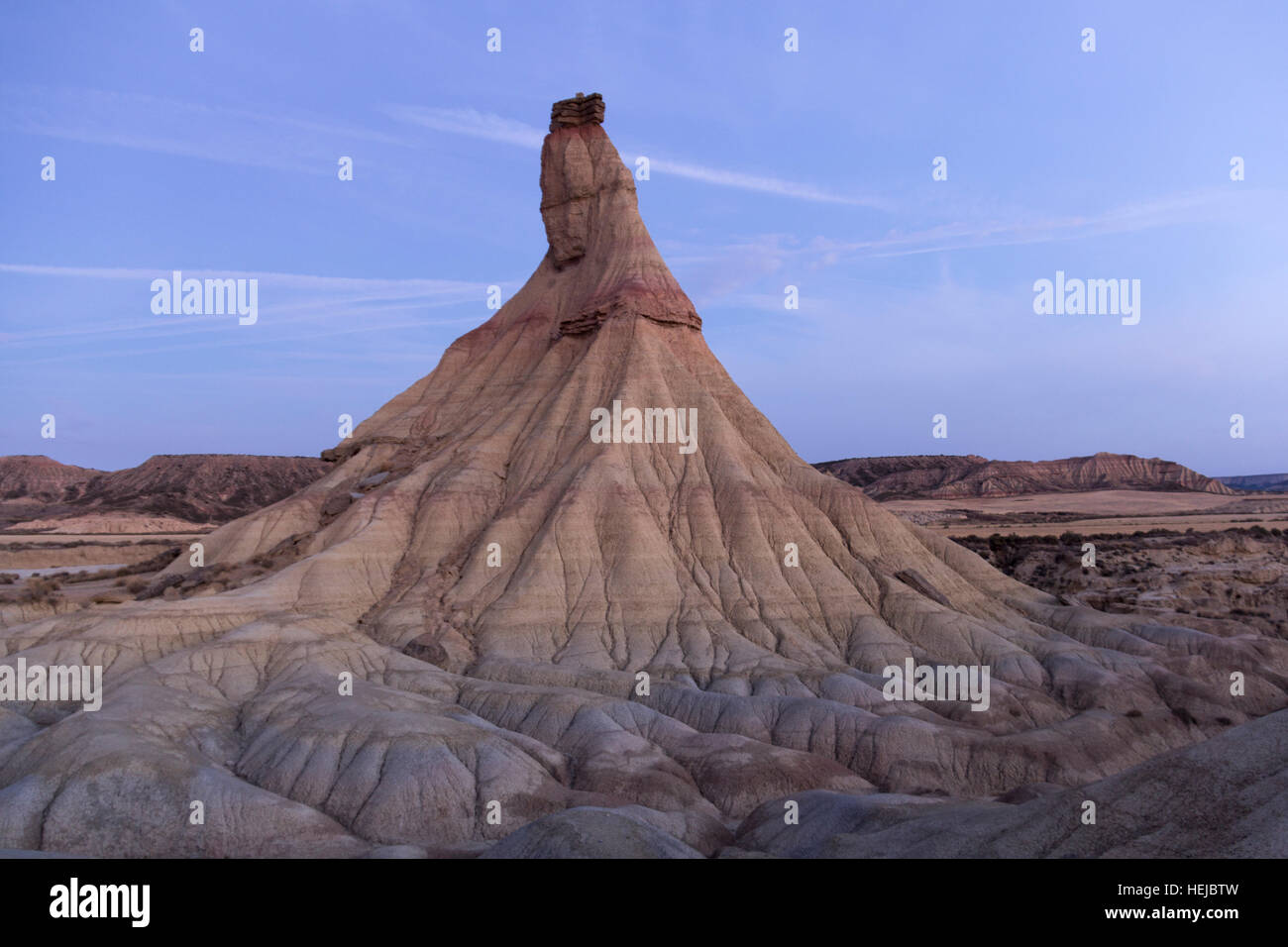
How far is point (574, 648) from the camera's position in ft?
132

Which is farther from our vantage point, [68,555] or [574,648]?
[68,555]

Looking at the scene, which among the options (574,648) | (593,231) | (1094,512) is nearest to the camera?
(574,648)

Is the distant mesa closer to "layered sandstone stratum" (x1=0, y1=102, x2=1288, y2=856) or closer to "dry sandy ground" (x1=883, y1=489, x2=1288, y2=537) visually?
"layered sandstone stratum" (x1=0, y1=102, x2=1288, y2=856)

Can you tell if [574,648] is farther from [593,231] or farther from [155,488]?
[155,488]

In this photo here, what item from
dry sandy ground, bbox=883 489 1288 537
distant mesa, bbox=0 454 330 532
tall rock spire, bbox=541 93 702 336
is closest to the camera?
tall rock spire, bbox=541 93 702 336

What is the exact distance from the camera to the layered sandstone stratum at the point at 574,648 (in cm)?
2578

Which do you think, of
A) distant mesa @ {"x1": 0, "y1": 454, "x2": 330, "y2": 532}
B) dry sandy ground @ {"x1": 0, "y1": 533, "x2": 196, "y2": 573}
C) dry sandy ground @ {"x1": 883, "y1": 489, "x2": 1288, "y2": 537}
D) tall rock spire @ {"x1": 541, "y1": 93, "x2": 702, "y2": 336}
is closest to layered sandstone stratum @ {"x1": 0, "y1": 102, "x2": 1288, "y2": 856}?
tall rock spire @ {"x1": 541, "y1": 93, "x2": 702, "y2": 336}

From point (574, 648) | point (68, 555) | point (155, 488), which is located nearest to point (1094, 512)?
point (574, 648)

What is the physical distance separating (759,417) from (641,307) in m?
10.1

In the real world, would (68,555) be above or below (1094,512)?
above

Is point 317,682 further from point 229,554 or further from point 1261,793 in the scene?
point 1261,793

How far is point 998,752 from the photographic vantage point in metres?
30.9

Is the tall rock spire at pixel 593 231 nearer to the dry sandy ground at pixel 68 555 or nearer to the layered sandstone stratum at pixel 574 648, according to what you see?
the layered sandstone stratum at pixel 574 648

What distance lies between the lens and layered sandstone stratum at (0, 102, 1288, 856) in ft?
84.6
